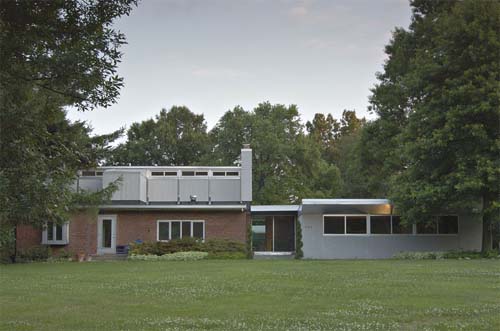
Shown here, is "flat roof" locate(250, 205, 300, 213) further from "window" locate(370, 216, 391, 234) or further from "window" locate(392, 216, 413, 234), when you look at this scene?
"window" locate(392, 216, 413, 234)

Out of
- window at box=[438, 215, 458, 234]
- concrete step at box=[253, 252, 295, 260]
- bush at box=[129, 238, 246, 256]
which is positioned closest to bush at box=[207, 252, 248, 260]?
bush at box=[129, 238, 246, 256]

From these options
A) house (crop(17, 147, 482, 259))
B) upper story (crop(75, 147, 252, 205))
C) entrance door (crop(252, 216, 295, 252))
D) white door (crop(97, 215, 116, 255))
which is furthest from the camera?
entrance door (crop(252, 216, 295, 252))

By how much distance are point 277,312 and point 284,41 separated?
14.0 metres

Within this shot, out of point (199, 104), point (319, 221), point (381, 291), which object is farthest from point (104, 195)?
point (199, 104)

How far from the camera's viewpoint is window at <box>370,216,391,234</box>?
35156 millimetres

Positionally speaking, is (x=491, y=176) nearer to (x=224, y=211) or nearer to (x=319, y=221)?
(x=319, y=221)

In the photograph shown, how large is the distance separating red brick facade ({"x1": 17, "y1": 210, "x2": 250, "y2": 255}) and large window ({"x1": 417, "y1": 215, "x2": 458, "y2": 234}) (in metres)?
9.65

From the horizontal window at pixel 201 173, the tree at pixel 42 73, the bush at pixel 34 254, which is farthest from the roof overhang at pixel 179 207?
the tree at pixel 42 73

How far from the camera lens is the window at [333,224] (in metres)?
35.3

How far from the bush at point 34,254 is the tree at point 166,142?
3017 centimetres

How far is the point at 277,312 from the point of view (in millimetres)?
11180

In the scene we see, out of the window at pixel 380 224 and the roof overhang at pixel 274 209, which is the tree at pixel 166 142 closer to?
the roof overhang at pixel 274 209

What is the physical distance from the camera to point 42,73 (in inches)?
352

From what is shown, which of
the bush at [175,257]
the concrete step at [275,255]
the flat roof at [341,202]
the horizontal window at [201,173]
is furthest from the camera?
the concrete step at [275,255]
